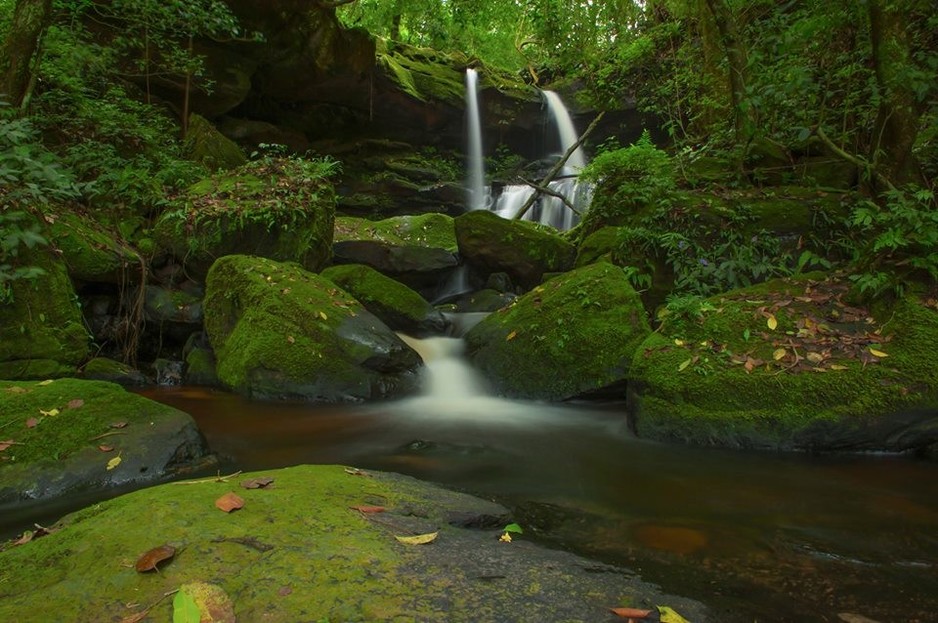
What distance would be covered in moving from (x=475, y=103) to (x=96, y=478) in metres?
16.8

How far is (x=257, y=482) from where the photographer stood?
8.57 feet

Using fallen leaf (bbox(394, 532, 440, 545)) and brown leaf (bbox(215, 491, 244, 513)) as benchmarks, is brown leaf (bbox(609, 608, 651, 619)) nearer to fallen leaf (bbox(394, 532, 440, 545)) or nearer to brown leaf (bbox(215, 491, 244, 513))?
fallen leaf (bbox(394, 532, 440, 545))

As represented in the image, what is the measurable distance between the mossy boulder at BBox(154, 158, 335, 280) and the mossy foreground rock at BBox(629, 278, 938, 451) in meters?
5.79

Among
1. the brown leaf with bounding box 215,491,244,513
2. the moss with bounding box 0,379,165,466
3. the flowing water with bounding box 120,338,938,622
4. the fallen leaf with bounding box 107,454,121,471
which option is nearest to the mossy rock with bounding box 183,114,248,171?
the flowing water with bounding box 120,338,938,622

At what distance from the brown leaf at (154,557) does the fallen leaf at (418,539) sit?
768 millimetres

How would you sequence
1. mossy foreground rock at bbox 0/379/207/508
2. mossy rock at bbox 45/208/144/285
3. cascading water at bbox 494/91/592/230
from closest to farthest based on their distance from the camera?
mossy foreground rock at bbox 0/379/207/508 → mossy rock at bbox 45/208/144/285 → cascading water at bbox 494/91/592/230

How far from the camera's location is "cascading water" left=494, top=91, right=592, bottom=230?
13.8 meters

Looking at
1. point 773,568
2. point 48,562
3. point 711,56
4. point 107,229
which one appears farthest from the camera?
point 711,56

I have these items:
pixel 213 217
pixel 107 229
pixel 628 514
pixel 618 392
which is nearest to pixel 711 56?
pixel 618 392

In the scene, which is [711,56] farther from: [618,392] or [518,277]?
[618,392]

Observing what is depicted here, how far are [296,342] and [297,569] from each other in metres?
4.70

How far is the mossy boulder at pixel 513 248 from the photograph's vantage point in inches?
382

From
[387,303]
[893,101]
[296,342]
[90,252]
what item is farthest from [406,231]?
[893,101]

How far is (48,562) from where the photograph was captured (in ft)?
6.31
